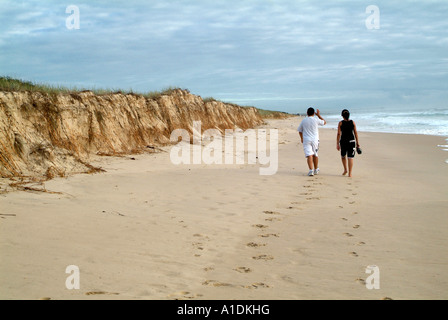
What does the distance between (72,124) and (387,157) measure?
39.5 ft

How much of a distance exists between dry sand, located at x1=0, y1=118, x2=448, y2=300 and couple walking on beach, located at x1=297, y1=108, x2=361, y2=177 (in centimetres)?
118

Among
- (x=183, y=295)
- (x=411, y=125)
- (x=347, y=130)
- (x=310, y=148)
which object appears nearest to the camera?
(x=183, y=295)

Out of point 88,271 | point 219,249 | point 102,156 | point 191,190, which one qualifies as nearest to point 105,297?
point 88,271

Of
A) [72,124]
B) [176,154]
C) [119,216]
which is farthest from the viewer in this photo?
[176,154]

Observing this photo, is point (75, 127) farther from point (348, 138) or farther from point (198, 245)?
point (198, 245)

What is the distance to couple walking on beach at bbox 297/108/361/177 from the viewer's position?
11.1 meters

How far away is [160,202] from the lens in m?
7.74

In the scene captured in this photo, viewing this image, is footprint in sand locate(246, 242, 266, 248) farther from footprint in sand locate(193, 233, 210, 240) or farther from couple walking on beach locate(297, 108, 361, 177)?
couple walking on beach locate(297, 108, 361, 177)

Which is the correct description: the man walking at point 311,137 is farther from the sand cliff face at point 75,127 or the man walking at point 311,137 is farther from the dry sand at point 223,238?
the sand cliff face at point 75,127

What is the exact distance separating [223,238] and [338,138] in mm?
6848

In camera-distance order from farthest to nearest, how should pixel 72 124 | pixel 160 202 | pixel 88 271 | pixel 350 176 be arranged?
1. pixel 72 124
2. pixel 350 176
3. pixel 160 202
4. pixel 88 271

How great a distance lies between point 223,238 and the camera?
5.79 meters

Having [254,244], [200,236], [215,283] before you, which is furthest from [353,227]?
[215,283]
